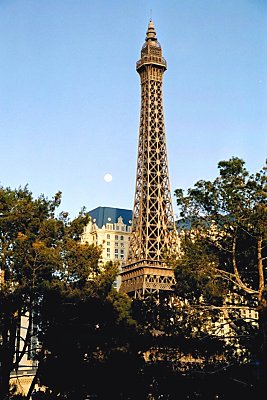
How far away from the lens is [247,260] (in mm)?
36281

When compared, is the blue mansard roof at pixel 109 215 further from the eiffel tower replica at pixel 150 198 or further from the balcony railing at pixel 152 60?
the balcony railing at pixel 152 60

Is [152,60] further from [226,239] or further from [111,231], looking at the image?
[226,239]

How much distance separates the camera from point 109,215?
158m

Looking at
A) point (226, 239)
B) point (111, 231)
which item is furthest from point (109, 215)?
point (226, 239)

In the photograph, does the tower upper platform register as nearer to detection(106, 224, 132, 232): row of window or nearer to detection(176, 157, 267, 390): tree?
detection(106, 224, 132, 232): row of window

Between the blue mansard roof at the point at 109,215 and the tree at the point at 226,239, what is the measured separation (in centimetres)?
11957

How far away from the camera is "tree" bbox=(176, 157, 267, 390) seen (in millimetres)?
30594

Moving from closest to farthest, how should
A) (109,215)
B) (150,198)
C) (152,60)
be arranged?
(150,198) < (152,60) < (109,215)

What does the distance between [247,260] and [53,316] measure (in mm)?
12232

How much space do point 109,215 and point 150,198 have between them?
63.6m

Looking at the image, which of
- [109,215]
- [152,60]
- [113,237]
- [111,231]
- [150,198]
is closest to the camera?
[150,198]

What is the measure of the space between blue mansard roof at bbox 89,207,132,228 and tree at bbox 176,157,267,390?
120 metres

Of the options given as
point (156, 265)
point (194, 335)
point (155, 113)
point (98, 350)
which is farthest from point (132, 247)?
point (194, 335)

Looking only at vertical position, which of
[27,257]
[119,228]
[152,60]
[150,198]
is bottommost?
[27,257]
